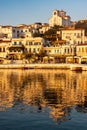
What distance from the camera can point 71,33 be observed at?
359ft

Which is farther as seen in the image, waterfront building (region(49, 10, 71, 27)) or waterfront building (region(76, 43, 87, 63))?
waterfront building (region(49, 10, 71, 27))

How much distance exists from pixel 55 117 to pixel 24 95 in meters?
10.2

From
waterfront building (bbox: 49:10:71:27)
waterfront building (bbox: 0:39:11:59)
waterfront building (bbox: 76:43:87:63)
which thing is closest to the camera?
waterfront building (bbox: 76:43:87:63)

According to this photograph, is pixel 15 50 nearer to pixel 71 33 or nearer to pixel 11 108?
pixel 71 33

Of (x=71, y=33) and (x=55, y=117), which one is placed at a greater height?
(x=71, y=33)

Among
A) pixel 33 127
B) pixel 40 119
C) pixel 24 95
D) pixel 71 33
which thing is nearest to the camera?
pixel 33 127

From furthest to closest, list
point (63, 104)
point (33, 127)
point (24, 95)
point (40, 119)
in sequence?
1. point (24, 95)
2. point (63, 104)
3. point (40, 119)
4. point (33, 127)

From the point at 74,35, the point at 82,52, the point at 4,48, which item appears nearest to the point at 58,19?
the point at 74,35

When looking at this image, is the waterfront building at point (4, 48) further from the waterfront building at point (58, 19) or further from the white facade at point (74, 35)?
the waterfront building at point (58, 19)

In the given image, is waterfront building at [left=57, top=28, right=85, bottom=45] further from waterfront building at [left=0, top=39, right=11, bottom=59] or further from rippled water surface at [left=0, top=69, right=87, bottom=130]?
rippled water surface at [left=0, top=69, right=87, bottom=130]

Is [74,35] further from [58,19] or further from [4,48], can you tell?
[58,19]

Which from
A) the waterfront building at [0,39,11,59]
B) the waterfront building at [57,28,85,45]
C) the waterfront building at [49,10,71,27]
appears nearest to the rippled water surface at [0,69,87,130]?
the waterfront building at [0,39,11,59]

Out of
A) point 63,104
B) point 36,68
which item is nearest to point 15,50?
point 36,68

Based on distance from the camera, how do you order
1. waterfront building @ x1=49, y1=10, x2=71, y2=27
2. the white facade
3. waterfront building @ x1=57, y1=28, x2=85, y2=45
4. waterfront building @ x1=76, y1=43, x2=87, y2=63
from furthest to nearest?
waterfront building @ x1=49, y1=10, x2=71, y2=27 < waterfront building @ x1=57, y1=28, x2=85, y2=45 < the white facade < waterfront building @ x1=76, y1=43, x2=87, y2=63
